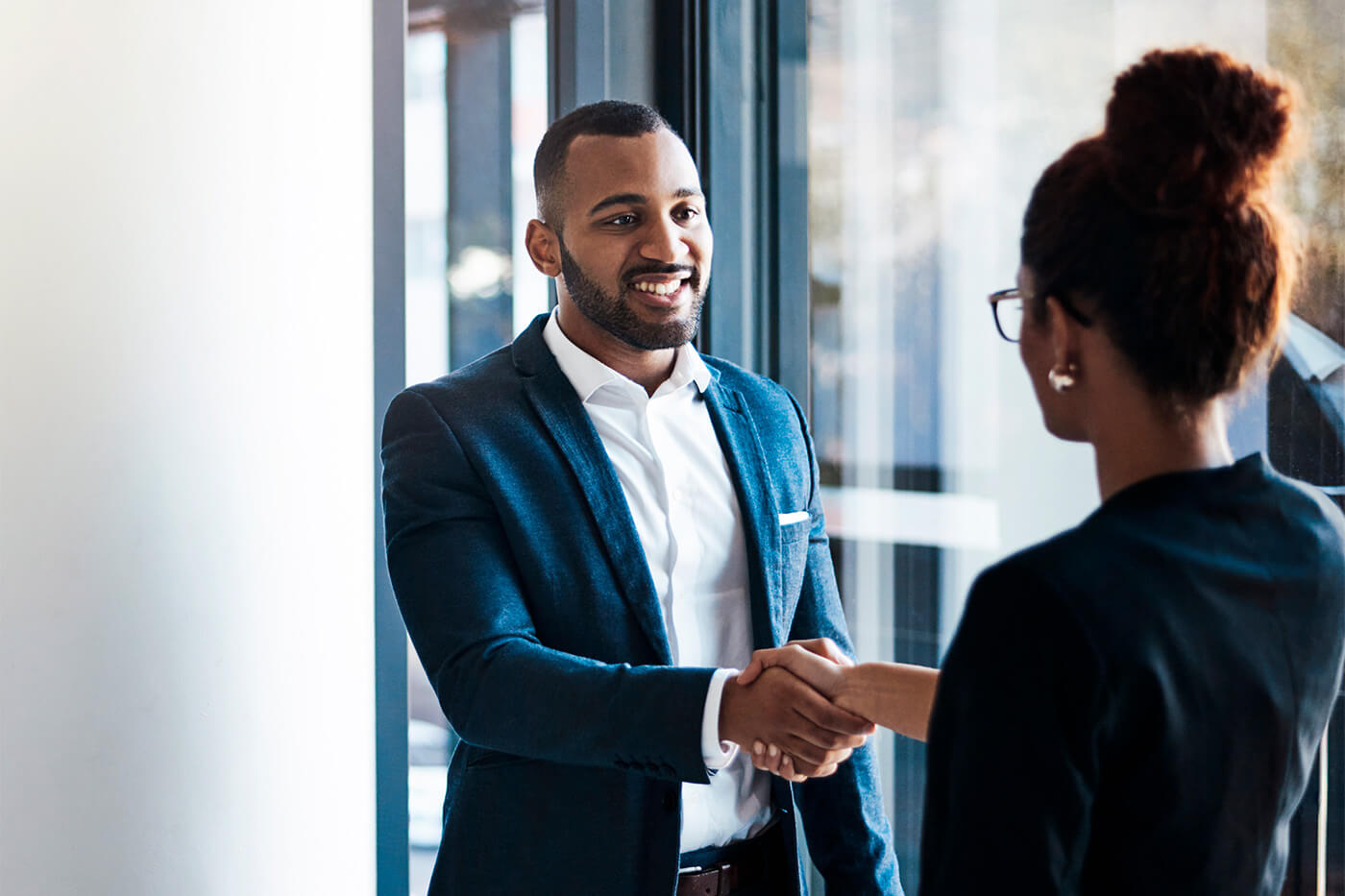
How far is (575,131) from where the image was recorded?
5.29ft

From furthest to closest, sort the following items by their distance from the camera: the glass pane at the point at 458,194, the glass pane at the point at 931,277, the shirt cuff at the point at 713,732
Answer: the glass pane at the point at 458,194 < the glass pane at the point at 931,277 < the shirt cuff at the point at 713,732

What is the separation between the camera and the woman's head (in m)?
0.83

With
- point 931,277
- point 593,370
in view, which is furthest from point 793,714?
point 931,277

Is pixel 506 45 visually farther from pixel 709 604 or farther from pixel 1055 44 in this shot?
pixel 709 604

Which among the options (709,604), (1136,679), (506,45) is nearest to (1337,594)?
(1136,679)

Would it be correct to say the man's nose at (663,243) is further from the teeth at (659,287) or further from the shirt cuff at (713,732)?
the shirt cuff at (713,732)

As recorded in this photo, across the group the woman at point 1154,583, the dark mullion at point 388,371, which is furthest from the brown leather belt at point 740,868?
the woman at point 1154,583

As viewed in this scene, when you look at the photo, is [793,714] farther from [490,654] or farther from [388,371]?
[388,371]

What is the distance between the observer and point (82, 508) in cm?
140

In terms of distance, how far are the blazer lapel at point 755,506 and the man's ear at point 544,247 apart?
274mm

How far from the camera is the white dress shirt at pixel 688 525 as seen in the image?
1.48 metres

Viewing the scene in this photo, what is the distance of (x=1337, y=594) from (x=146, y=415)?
1.30m

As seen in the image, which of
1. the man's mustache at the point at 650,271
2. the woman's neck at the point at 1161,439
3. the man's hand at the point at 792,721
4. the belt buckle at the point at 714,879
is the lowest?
the belt buckle at the point at 714,879

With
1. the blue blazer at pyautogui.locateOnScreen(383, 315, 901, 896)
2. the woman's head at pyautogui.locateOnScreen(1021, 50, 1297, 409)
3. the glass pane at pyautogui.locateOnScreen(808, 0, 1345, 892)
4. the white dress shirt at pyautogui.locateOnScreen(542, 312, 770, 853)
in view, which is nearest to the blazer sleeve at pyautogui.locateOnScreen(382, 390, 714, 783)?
the blue blazer at pyautogui.locateOnScreen(383, 315, 901, 896)
